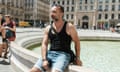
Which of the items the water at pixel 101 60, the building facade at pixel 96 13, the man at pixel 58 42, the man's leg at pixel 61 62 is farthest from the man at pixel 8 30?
the building facade at pixel 96 13

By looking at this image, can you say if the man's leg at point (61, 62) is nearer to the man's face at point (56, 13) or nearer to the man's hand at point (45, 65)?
the man's hand at point (45, 65)

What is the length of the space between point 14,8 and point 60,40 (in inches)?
4284

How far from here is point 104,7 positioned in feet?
Result: 380

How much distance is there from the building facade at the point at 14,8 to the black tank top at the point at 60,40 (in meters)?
93.9

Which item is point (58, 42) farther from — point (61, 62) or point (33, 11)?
point (33, 11)

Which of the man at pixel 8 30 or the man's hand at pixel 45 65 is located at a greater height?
the man at pixel 8 30

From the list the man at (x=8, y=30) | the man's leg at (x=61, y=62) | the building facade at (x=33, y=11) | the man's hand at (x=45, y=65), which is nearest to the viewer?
the man's leg at (x=61, y=62)

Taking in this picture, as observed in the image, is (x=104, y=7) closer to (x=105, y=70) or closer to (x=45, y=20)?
(x=45, y=20)

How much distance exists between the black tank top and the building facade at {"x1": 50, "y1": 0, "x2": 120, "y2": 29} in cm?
10625

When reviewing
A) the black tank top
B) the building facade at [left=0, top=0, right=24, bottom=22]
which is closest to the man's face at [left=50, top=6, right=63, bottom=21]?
the black tank top

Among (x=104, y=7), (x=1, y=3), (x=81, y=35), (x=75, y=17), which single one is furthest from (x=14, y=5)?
(x=81, y=35)

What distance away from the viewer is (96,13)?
379 ft

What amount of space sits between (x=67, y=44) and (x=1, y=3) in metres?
97.0

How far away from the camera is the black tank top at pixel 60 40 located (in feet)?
19.6
